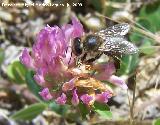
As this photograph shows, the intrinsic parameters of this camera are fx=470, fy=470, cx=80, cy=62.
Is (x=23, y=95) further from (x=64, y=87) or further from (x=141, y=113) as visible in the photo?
(x=64, y=87)

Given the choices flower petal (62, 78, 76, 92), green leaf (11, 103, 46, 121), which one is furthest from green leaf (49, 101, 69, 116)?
flower petal (62, 78, 76, 92)

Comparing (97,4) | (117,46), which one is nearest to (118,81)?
(117,46)

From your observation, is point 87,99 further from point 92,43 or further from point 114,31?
point 114,31

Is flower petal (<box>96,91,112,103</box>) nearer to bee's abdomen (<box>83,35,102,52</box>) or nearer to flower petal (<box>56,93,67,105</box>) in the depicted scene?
flower petal (<box>56,93,67,105</box>)

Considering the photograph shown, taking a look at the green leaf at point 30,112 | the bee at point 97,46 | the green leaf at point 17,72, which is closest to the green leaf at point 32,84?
the green leaf at point 30,112

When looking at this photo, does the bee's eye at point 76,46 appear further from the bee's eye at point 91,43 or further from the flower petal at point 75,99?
the flower petal at point 75,99
